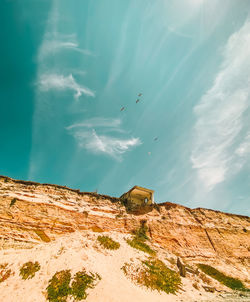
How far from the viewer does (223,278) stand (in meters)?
16.9

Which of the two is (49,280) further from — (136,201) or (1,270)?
(136,201)

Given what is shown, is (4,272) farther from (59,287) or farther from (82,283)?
(82,283)

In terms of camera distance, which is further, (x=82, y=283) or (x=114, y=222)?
(x=114, y=222)

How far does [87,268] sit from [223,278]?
51.9ft

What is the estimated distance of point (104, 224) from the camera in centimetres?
2109

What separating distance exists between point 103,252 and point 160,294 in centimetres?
A: 532

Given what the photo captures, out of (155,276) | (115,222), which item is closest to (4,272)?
(155,276)

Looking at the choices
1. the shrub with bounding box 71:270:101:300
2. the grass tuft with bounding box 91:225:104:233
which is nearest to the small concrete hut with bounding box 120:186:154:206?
the grass tuft with bounding box 91:225:104:233

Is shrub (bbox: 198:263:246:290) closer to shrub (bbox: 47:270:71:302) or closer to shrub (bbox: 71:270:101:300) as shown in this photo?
shrub (bbox: 71:270:101:300)

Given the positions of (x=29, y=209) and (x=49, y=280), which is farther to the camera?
(x=29, y=209)

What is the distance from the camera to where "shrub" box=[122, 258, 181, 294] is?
419 inches

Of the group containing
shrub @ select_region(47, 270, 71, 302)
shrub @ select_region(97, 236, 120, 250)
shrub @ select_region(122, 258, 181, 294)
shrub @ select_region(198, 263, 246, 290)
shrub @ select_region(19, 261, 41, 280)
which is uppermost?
shrub @ select_region(97, 236, 120, 250)

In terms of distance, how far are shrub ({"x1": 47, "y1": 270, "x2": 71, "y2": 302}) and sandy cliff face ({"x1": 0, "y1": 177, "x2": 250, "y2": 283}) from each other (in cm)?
749

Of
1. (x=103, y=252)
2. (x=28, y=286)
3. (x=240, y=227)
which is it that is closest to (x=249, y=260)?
(x=240, y=227)
